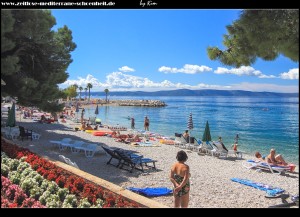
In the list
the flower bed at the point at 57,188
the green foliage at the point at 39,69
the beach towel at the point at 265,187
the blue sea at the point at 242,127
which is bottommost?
the blue sea at the point at 242,127

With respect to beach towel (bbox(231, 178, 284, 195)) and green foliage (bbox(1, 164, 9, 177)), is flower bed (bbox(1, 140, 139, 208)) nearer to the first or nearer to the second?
green foliage (bbox(1, 164, 9, 177))

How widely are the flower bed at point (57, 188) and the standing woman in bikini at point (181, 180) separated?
0.78 m

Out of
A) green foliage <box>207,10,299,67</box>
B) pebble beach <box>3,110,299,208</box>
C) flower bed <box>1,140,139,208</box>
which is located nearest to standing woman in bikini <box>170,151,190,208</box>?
flower bed <box>1,140,139,208</box>

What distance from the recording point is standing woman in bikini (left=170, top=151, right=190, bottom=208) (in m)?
5.83

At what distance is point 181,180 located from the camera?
5.91 meters

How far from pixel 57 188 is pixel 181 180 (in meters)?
2.60

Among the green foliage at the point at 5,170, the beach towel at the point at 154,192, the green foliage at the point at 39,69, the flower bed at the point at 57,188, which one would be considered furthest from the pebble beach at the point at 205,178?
the green foliage at the point at 5,170

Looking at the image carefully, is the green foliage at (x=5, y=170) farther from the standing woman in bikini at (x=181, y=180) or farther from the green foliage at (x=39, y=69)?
the standing woman in bikini at (x=181, y=180)

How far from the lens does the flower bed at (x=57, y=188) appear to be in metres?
5.82

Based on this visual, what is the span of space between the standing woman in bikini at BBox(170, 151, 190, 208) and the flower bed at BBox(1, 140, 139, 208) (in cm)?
78
